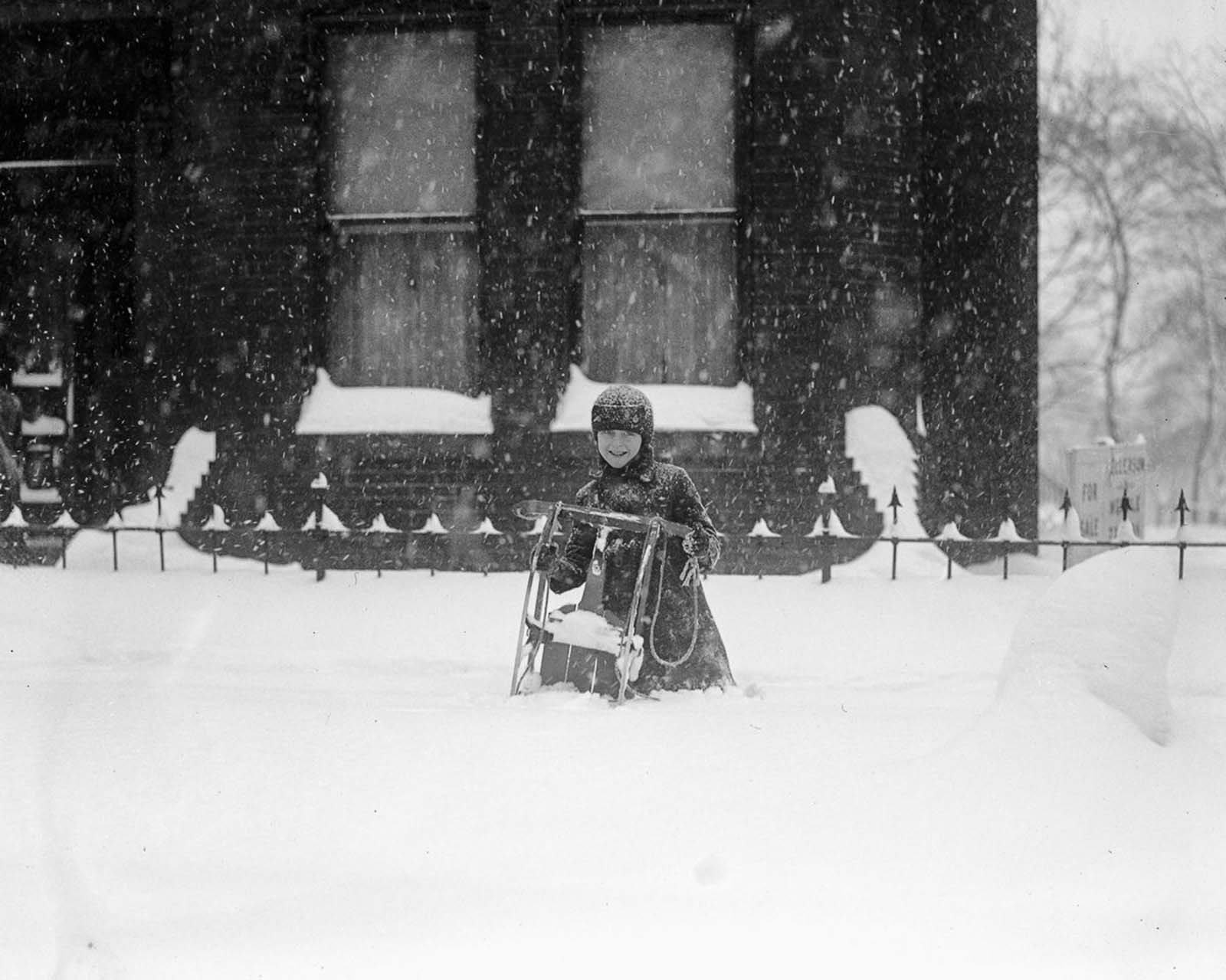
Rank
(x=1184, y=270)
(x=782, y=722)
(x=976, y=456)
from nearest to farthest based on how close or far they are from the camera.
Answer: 1. (x=782, y=722)
2. (x=976, y=456)
3. (x=1184, y=270)

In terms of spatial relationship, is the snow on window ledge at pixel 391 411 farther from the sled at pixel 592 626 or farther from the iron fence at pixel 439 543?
the sled at pixel 592 626

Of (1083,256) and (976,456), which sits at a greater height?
(1083,256)

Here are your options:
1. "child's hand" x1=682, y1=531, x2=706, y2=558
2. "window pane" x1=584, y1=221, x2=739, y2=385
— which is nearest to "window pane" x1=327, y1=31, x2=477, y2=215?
"window pane" x1=584, y1=221, x2=739, y2=385

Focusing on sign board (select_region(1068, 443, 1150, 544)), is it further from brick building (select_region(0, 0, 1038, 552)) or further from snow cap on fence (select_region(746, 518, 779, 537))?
snow cap on fence (select_region(746, 518, 779, 537))

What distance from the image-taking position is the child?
517cm

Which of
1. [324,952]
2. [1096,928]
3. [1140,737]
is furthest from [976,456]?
[324,952]

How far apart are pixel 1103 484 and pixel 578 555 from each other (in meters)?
6.60

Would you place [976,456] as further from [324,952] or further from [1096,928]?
[324,952]

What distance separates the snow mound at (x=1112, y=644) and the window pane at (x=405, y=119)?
6.23m

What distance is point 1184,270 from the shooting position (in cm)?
2595

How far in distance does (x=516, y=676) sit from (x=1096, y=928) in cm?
273

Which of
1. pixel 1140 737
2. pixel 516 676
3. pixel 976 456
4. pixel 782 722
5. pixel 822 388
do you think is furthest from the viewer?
pixel 976 456

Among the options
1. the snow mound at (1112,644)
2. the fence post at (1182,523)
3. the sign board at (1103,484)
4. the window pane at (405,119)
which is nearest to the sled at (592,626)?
the snow mound at (1112,644)

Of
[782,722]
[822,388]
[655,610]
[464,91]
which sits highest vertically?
[464,91]
